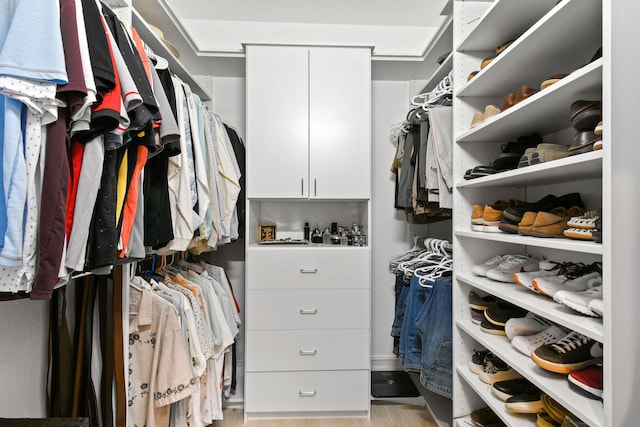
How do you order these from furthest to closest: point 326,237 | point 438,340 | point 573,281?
point 326,237 < point 438,340 < point 573,281

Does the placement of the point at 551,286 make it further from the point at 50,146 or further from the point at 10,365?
the point at 10,365

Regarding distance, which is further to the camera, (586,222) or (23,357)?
(23,357)

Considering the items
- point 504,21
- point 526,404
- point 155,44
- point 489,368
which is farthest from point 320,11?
point 526,404

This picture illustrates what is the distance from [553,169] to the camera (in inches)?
41.0

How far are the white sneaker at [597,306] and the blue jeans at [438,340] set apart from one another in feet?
2.64

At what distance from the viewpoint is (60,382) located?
1198mm

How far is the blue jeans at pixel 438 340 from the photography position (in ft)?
5.43

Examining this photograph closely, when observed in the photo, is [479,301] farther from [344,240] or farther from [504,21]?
[504,21]

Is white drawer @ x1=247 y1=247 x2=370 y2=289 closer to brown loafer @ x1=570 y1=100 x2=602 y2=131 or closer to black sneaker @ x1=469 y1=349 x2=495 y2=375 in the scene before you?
black sneaker @ x1=469 y1=349 x2=495 y2=375

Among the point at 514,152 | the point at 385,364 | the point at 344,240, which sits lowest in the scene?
the point at 385,364

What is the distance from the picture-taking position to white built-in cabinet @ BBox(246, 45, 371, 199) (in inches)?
83.6

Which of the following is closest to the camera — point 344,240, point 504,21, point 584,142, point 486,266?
point 584,142

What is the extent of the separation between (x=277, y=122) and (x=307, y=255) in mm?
805

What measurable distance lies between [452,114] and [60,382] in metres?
1.91
